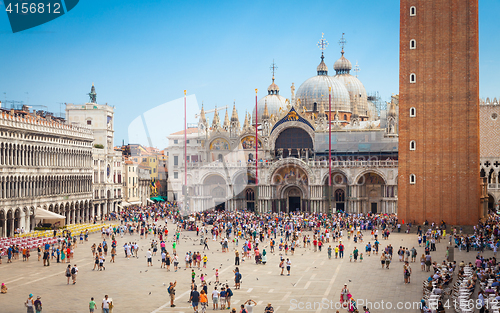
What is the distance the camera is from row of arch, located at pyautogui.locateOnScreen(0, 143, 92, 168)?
5769cm

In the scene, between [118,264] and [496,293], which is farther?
[118,264]

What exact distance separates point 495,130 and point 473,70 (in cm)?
2475

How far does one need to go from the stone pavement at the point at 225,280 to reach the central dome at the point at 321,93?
166 ft

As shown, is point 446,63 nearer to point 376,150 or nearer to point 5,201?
point 376,150

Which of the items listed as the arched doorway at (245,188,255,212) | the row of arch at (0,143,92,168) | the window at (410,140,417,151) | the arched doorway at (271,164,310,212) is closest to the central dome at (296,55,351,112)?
the arched doorway at (271,164,310,212)

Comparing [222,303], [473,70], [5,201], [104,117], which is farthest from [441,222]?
[104,117]

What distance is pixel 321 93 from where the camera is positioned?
93.2 meters

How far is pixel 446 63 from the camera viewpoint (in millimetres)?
57688

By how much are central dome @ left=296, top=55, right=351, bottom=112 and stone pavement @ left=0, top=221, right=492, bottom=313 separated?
50.6 m

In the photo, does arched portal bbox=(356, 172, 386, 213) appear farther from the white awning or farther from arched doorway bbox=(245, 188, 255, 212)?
the white awning

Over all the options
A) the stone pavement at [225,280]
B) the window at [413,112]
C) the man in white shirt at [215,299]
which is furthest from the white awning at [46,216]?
the window at [413,112]

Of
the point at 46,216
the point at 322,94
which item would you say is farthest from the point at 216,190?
the point at 46,216

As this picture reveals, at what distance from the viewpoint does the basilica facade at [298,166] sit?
7662 cm

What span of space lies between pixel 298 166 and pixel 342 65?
35157mm
